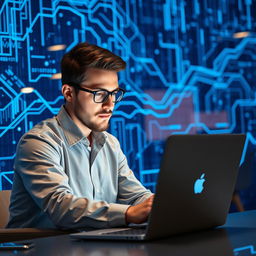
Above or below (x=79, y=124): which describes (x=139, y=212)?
below

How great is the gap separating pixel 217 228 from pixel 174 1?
3.38 m

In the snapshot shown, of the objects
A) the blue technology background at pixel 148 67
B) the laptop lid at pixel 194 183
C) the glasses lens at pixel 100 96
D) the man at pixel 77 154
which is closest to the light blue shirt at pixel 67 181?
the man at pixel 77 154

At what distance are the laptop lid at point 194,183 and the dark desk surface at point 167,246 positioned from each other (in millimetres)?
48

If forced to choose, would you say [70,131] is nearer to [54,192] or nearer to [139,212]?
[54,192]

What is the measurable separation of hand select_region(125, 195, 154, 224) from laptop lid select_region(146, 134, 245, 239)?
164mm

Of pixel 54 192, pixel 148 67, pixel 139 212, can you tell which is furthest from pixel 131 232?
pixel 148 67

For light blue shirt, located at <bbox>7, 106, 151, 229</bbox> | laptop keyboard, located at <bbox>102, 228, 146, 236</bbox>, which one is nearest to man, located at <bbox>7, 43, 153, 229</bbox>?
light blue shirt, located at <bbox>7, 106, 151, 229</bbox>

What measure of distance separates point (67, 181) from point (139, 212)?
1.40ft

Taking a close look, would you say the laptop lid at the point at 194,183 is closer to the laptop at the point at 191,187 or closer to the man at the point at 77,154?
the laptop at the point at 191,187

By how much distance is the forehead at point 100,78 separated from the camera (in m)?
2.32

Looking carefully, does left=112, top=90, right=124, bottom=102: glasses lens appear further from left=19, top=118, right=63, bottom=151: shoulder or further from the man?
left=19, top=118, right=63, bottom=151: shoulder

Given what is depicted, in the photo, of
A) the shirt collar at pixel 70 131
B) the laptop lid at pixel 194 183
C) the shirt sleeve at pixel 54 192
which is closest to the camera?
the laptop lid at pixel 194 183

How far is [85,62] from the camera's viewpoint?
2334 millimetres

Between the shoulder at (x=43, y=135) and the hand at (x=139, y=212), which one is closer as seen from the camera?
the hand at (x=139, y=212)
